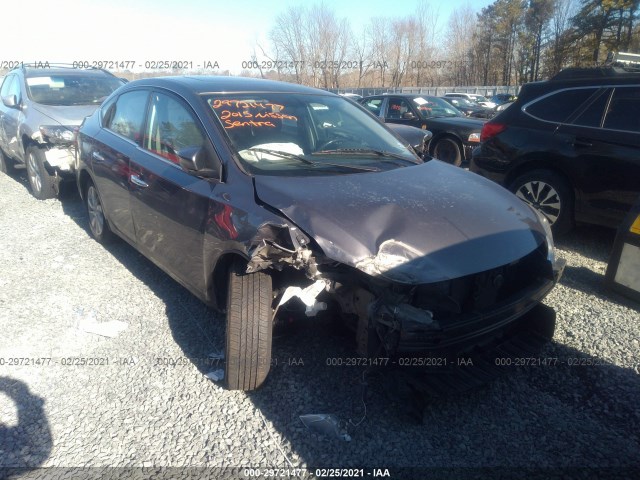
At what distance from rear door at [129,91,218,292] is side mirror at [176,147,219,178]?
24 millimetres

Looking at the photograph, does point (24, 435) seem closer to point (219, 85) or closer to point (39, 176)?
point (219, 85)

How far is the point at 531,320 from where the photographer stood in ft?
9.78

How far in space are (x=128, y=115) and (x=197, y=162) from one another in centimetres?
168

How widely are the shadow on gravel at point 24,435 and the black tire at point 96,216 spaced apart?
2.20 meters

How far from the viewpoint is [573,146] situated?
482cm

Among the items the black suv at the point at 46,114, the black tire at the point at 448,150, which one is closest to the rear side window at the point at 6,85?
the black suv at the point at 46,114

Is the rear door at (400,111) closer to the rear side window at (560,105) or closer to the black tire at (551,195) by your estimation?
the rear side window at (560,105)

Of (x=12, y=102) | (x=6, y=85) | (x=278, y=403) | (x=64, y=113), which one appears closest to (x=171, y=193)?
(x=278, y=403)

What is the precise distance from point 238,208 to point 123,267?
93.5 inches

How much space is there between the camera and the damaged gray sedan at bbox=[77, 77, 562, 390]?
2.35 m

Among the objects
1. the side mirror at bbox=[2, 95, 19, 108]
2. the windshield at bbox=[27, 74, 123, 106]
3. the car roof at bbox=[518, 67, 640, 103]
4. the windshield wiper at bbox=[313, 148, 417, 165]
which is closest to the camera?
the windshield wiper at bbox=[313, 148, 417, 165]

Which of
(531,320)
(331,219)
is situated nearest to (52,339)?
(331,219)

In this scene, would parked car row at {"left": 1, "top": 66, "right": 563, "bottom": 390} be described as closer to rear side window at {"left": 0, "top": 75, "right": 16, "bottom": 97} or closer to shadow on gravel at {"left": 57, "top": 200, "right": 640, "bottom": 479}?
shadow on gravel at {"left": 57, "top": 200, "right": 640, "bottom": 479}

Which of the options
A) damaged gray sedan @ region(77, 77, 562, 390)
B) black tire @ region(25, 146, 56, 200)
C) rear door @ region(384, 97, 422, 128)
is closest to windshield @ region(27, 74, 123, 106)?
black tire @ region(25, 146, 56, 200)
